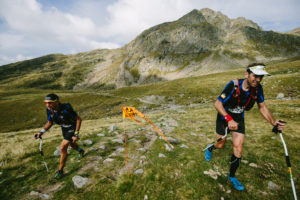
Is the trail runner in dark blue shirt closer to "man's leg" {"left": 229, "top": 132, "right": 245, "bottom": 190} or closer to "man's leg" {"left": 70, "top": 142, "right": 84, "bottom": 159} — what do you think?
"man's leg" {"left": 229, "top": 132, "right": 245, "bottom": 190}

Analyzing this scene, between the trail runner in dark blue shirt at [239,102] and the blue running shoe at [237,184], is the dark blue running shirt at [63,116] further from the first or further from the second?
the blue running shoe at [237,184]

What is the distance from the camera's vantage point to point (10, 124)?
52.2 m

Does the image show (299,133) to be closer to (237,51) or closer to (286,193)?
(286,193)

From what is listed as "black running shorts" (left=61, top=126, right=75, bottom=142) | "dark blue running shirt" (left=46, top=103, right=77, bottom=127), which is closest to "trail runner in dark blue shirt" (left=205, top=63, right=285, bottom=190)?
"black running shorts" (left=61, top=126, right=75, bottom=142)

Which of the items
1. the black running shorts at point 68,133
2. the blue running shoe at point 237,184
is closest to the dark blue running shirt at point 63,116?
the black running shorts at point 68,133

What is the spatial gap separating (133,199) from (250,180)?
5.08 m

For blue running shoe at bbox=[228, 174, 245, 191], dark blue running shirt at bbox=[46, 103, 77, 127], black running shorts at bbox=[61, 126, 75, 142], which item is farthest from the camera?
dark blue running shirt at bbox=[46, 103, 77, 127]

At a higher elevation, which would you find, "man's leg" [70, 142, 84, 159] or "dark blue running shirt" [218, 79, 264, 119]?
"dark blue running shirt" [218, 79, 264, 119]

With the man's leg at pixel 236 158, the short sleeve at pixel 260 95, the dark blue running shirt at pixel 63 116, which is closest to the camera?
the man's leg at pixel 236 158

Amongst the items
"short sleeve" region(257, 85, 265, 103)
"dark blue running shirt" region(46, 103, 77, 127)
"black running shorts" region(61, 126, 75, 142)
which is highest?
"short sleeve" region(257, 85, 265, 103)

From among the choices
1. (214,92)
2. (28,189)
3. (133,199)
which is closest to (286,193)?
(133,199)

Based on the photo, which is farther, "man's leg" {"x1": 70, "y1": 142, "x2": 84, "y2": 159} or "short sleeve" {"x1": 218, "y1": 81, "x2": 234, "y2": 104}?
"man's leg" {"x1": 70, "y1": 142, "x2": 84, "y2": 159}

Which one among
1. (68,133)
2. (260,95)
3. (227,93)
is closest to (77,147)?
(68,133)

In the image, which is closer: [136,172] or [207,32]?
[136,172]
